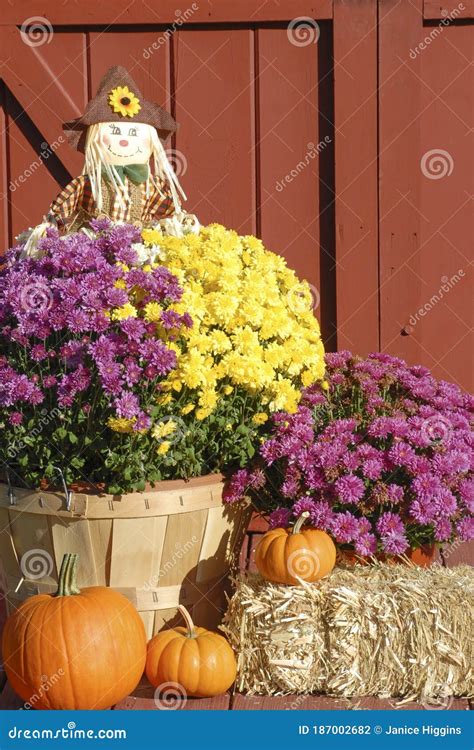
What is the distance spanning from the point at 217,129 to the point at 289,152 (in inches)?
14.0

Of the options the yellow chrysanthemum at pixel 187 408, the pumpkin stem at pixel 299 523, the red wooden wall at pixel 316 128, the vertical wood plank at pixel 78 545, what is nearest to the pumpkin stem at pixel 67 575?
the vertical wood plank at pixel 78 545

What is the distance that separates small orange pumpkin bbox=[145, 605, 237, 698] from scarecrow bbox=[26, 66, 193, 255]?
4.48 ft

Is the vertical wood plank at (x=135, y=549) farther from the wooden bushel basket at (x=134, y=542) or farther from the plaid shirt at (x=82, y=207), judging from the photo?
the plaid shirt at (x=82, y=207)

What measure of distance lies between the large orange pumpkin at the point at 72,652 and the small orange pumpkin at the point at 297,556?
0.44m

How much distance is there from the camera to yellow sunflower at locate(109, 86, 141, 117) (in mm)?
3244

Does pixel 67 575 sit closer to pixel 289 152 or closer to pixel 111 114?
pixel 111 114

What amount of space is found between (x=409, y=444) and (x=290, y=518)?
0.44m

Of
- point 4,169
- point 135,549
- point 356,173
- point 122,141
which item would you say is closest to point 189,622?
point 135,549

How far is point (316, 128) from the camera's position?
4305 mm

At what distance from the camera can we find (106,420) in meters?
2.67

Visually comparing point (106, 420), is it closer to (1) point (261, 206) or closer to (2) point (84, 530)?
(2) point (84, 530)

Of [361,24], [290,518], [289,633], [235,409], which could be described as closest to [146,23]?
[361,24]

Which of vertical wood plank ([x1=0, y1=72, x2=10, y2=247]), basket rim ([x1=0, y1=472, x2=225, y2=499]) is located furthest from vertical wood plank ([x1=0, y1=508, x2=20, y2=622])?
vertical wood plank ([x1=0, y1=72, x2=10, y2=247])

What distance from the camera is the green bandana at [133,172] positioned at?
3.25 m
